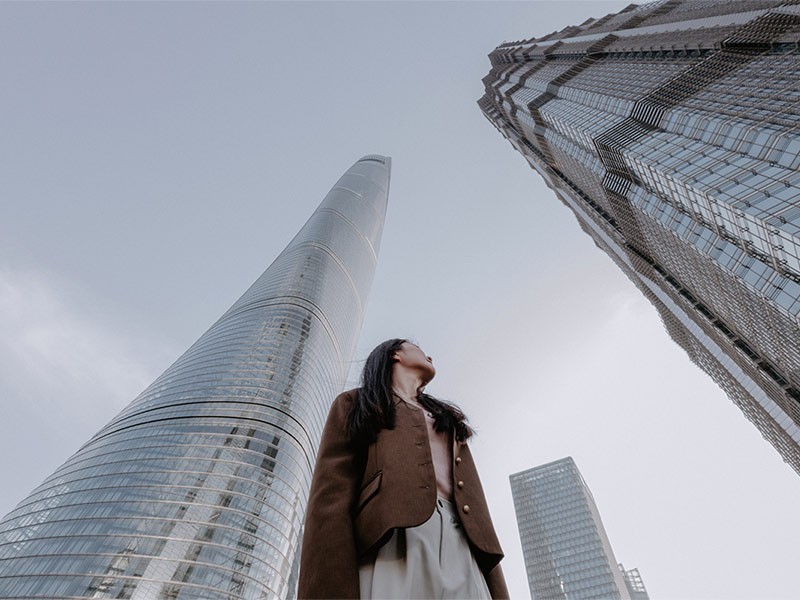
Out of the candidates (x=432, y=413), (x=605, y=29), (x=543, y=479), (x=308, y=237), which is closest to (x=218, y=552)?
(x=432, y=413)

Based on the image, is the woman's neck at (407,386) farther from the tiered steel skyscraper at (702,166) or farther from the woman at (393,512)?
the tiered steel skyscraper at (702,166)

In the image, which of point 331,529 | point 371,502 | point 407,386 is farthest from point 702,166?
point 331,529

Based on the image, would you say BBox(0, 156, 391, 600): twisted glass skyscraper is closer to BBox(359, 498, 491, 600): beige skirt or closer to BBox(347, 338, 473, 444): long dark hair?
BBox(347, 338, 473, 444): long dark hair

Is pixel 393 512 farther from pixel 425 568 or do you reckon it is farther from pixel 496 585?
pixel 496 585

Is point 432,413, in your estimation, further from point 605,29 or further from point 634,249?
point 605,29

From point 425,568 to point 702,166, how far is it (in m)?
39.3

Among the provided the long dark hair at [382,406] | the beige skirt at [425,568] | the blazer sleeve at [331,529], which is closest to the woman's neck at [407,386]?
the long dark hair at [382,406]

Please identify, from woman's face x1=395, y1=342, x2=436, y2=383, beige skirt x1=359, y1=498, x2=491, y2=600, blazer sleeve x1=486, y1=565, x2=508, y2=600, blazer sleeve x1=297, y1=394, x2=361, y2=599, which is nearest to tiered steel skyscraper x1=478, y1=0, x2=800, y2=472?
woman's face x1=395, y1=342, x2=436, y2=383

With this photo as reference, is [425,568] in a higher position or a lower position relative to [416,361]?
lower

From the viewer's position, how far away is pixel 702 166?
33.1 metres

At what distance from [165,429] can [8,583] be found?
60.3ft

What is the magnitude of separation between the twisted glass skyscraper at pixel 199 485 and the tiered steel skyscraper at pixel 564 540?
84688mm

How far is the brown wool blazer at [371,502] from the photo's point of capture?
2.27 meters

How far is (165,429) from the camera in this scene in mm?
54688
